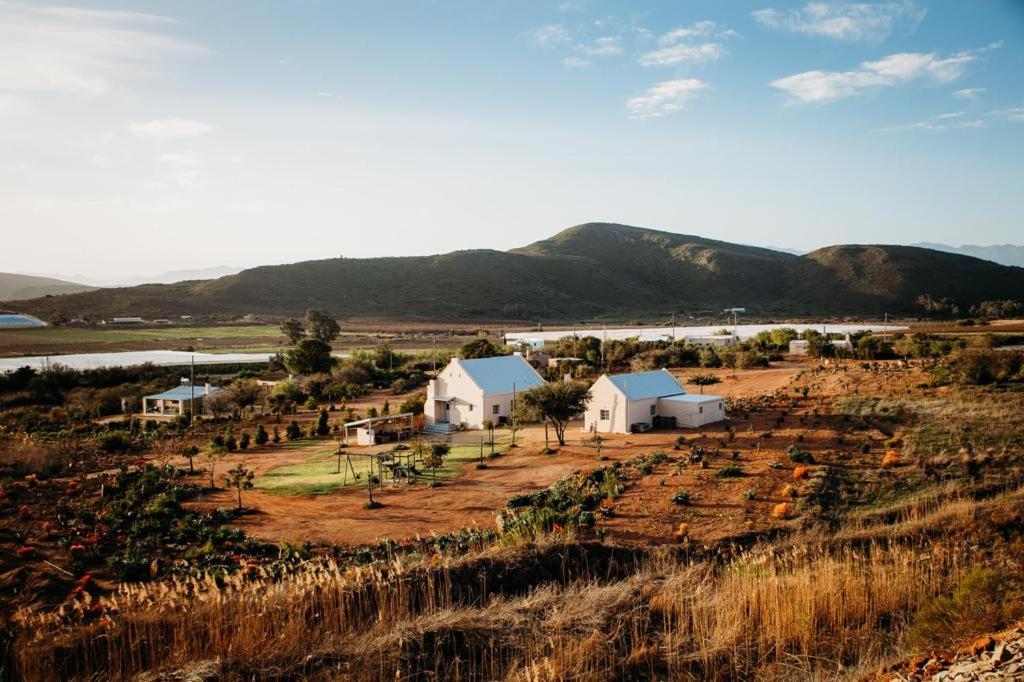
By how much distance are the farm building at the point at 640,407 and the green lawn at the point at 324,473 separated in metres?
4.33

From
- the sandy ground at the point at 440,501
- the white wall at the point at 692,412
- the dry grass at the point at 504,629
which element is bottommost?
the sandy ground at the point at 440,501

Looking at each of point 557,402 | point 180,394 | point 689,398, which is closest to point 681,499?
point 557,402

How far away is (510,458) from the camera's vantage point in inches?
944

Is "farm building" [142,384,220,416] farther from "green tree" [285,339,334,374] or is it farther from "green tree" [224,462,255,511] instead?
"green tree" [224,462,255,511]

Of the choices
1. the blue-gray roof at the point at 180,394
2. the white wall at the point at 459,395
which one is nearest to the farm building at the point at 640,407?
the white wall at the point at 459,395

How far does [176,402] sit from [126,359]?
1936 cm

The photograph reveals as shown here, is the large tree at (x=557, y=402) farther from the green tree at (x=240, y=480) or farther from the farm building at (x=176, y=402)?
the farm building at (x=176, y=402)

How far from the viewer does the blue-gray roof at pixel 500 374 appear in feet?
102

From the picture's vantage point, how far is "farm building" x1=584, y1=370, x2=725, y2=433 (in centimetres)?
2730

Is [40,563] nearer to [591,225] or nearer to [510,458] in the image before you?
[510,458]

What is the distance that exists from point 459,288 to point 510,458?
303ft

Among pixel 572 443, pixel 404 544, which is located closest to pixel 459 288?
pixel 572 443

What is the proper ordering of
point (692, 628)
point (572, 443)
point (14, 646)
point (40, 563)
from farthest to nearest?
point (572, 443) < point (40, 563) < point (692, 628) < point (14, 646)

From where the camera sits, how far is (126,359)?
2032 inches
